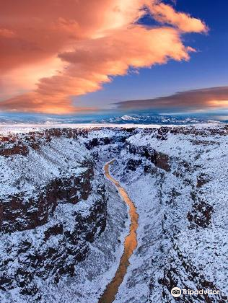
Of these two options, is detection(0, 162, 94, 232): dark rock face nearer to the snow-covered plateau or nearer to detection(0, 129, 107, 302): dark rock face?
detection(0, 129, 107, 302): dark rock face

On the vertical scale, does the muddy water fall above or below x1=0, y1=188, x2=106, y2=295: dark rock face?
below

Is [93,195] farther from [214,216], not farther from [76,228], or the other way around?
[214,216]

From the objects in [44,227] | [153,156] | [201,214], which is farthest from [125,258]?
[153,156]

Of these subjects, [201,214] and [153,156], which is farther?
[153,156]

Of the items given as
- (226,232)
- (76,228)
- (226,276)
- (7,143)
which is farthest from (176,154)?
(226,276)

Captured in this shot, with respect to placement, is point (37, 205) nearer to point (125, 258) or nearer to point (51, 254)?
point (51, 254)

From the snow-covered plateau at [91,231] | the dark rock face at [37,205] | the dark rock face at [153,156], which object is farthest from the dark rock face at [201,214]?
the dark rock face at [153,156]

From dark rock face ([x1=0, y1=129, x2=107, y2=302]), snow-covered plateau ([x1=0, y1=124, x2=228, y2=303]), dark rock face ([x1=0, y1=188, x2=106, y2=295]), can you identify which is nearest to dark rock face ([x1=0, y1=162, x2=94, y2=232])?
dark rock face ([x1=0, y1=129, x2=107, y2=302])

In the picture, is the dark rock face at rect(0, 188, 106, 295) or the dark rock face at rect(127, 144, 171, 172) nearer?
the dark rock face at rect(0, 188, 106, 295)

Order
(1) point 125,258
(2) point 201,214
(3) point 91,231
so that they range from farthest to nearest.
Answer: (3) point 91,231 → (1) point 125,258 → (2) point 201,214
